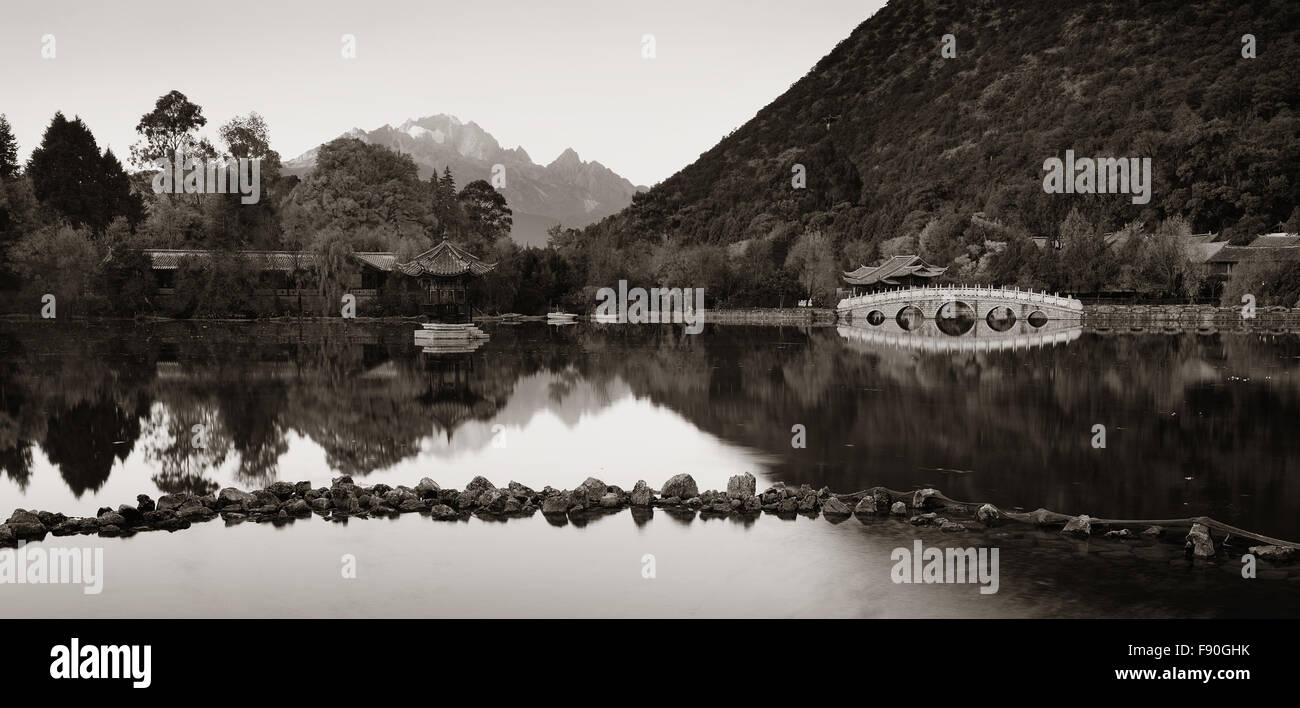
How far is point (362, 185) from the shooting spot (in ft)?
202

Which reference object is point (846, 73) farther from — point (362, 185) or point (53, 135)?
point (53, 135)

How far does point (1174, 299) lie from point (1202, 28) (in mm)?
64514

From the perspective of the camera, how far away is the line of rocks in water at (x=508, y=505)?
444 inches

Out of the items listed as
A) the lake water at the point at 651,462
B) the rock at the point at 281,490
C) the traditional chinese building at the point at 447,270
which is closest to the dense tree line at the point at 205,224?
the traditional chinese building at the point at 447,270

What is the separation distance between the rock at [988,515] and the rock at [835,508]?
145cm

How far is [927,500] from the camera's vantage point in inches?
470

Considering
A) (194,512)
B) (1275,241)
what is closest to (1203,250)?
(1275,241)

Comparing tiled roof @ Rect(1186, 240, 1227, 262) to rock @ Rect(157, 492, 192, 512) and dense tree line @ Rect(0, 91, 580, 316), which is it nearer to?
dense tree line @ Rect(0, 91, 580, 316)

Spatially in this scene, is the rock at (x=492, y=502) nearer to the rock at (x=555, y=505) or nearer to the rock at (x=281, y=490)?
the rock at (x=555, y=505)

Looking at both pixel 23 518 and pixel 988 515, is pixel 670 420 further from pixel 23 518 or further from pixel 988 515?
pixel 23 518

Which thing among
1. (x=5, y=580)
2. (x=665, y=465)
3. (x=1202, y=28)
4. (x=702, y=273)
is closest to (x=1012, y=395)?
(x=665, y=465)

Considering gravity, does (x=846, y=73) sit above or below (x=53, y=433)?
above

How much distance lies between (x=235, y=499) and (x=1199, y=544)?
35.3ft
